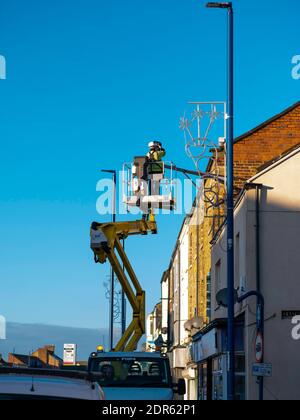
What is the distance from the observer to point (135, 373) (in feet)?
58.5

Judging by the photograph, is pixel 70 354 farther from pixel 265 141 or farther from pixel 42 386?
pixel 42 386

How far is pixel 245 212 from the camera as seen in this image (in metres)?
23.1

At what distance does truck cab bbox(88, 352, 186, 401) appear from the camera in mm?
17047

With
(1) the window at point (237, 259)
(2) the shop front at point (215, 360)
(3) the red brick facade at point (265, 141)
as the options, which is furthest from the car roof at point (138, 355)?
(3) the red brick facade at point (265, 141)

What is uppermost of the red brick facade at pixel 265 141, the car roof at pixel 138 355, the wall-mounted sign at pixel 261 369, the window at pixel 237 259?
the red brick facade at pixel 265 141

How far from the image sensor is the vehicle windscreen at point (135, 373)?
17.5 metres

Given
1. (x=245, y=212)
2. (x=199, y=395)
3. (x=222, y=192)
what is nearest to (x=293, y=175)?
(x=245, y=212)

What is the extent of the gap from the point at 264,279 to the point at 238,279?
1672 mm

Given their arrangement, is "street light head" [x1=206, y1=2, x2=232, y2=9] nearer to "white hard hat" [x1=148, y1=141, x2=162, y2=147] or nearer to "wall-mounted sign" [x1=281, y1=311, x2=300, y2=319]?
"white hard hat" [x1=148, y1=141, x2=162, y2=147]

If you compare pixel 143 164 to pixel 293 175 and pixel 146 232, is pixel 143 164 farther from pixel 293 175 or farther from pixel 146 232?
pixel 293 175

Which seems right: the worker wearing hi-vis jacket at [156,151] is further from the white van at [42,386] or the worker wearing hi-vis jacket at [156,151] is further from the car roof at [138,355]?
the white van at [42,386]

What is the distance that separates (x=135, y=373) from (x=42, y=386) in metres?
11.0

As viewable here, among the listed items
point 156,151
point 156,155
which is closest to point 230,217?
point 156,155

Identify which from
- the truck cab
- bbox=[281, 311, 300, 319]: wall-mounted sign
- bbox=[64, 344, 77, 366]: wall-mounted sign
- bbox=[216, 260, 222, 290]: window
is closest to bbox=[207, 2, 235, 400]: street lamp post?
the truck cab
